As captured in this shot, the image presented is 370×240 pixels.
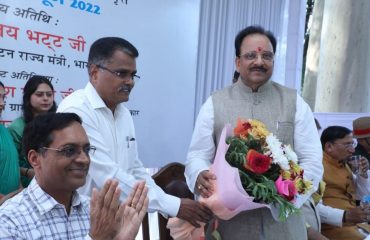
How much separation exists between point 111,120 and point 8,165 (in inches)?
31.3

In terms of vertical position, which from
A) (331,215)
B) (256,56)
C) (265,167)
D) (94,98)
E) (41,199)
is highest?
(256,56)

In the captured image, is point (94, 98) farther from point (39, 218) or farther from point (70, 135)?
point (39, 218)

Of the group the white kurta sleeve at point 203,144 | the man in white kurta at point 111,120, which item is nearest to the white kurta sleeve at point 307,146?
the white kurta sleeve at point 203,144

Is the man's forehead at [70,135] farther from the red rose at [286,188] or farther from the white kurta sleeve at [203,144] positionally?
the red rose at [286,188]

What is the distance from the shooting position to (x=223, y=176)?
1.74m

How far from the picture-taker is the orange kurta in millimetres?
3053

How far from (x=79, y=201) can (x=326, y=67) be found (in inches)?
210

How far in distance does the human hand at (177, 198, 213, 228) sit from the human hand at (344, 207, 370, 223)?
1389 millimetres

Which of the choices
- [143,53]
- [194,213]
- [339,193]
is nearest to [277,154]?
[194,213]

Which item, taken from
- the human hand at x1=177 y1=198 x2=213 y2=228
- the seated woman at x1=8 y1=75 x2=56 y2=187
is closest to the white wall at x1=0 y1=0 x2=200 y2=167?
the seated woman at x1=8 y1=75 x2=56 y2=187

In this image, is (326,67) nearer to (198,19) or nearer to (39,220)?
(198,19)

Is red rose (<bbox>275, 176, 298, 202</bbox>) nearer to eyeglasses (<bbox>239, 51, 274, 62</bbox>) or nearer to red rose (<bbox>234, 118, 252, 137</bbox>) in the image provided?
red rose (<bbox>234, 118, 252, 137</bbox>)

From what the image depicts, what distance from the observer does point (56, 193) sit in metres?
1.55

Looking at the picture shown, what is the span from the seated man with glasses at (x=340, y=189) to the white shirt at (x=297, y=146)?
107 centimetres
